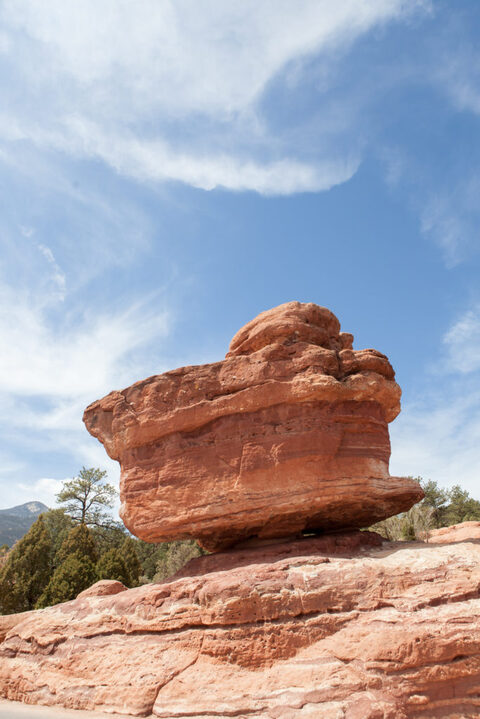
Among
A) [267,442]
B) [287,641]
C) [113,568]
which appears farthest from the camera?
[113,568]

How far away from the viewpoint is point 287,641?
348 inches

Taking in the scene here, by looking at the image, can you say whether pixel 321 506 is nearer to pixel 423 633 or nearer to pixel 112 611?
pixel 423 633

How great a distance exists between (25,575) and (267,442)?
930 inches

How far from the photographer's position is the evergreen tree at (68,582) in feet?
81.0

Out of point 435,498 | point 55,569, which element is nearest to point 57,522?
point 55,569

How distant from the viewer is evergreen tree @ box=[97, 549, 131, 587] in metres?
26.4

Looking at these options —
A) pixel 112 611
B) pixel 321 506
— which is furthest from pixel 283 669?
pixel 112 611

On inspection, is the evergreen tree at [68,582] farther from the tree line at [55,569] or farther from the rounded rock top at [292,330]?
the rounded rock top at [292,330]

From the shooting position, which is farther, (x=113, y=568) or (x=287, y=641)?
(x=113, y=568)

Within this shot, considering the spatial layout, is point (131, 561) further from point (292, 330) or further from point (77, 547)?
point (292, 330)

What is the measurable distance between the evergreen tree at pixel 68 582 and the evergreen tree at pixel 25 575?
125 inches

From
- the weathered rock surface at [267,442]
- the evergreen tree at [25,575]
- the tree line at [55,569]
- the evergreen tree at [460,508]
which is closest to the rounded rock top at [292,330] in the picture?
the weathered rock surface at [267,442]

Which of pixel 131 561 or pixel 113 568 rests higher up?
pixel 131 561

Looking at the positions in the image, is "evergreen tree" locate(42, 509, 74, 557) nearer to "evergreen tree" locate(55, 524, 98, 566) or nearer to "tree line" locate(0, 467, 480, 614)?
"tree line" locate(0, 467, 480, 614)
